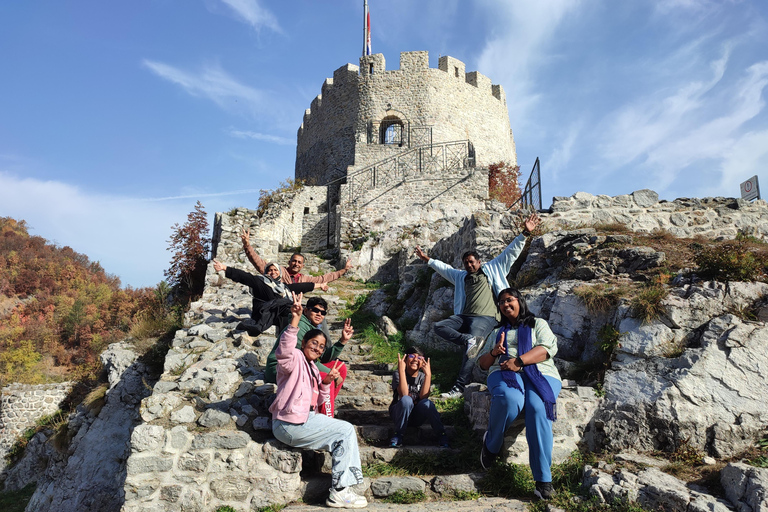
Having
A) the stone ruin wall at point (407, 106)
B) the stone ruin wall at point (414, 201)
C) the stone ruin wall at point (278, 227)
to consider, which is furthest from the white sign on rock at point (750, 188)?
the stone ruin wall at point (407, 106)

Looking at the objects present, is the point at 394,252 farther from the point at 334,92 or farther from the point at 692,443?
the point at 334,92

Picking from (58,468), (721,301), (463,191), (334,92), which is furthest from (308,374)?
(334,92)

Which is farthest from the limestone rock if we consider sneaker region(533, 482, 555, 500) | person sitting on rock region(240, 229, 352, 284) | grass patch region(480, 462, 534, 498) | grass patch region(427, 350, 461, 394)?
person sitting on rock region(240, 229, 352, 284)

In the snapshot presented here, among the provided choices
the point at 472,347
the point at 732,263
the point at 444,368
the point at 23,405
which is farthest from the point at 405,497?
the point at 23,405

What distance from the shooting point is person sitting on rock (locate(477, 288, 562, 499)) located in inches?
151

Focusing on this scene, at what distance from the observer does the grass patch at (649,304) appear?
5.02 meters

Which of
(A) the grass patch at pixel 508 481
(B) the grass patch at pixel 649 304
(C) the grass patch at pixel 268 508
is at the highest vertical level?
(B) the grass patch at pixel 649 304

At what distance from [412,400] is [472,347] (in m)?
1.15

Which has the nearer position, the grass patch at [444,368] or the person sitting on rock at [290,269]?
the grass patch at [444,368]

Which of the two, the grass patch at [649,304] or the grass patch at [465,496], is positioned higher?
the grass patch at [649,304]

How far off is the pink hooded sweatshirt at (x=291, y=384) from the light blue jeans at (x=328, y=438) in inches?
2.9

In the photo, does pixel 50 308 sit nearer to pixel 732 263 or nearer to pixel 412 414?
pixel 412 414

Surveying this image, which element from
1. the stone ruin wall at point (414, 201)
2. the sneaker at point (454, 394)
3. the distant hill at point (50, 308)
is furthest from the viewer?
the distant hill at point (50, 308)

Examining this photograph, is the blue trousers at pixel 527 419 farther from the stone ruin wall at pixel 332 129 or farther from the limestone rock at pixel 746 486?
the stone ruin wall at pixel 332 129
